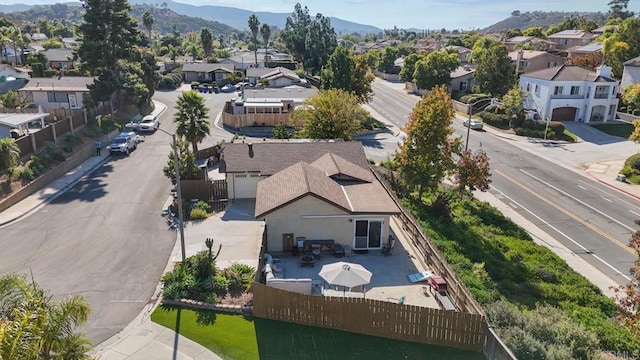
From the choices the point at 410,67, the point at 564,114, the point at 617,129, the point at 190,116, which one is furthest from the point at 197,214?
the point at 410,67

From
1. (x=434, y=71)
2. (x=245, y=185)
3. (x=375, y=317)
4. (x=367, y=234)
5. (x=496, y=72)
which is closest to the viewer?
(x=375, y=317)

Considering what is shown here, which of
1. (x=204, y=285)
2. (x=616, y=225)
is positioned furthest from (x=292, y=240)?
(x=616, y=225)

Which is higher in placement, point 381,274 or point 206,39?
point 206,39

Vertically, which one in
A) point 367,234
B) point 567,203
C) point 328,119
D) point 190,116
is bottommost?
point 567,203

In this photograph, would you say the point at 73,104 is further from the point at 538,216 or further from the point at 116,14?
the point at 538,216

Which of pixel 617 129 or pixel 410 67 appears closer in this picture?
pixel 617 129

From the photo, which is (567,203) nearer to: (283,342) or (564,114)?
(283,342)

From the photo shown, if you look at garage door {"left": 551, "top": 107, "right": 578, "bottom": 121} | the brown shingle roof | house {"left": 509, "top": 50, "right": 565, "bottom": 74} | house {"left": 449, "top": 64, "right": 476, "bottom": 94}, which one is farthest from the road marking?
house {"left": 509, "top": 50, "right": 565, "bottom": 74}

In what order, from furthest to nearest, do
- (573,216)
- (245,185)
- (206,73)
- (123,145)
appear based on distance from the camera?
(206,73) < (123,145) < (573,216) < (245,185)
